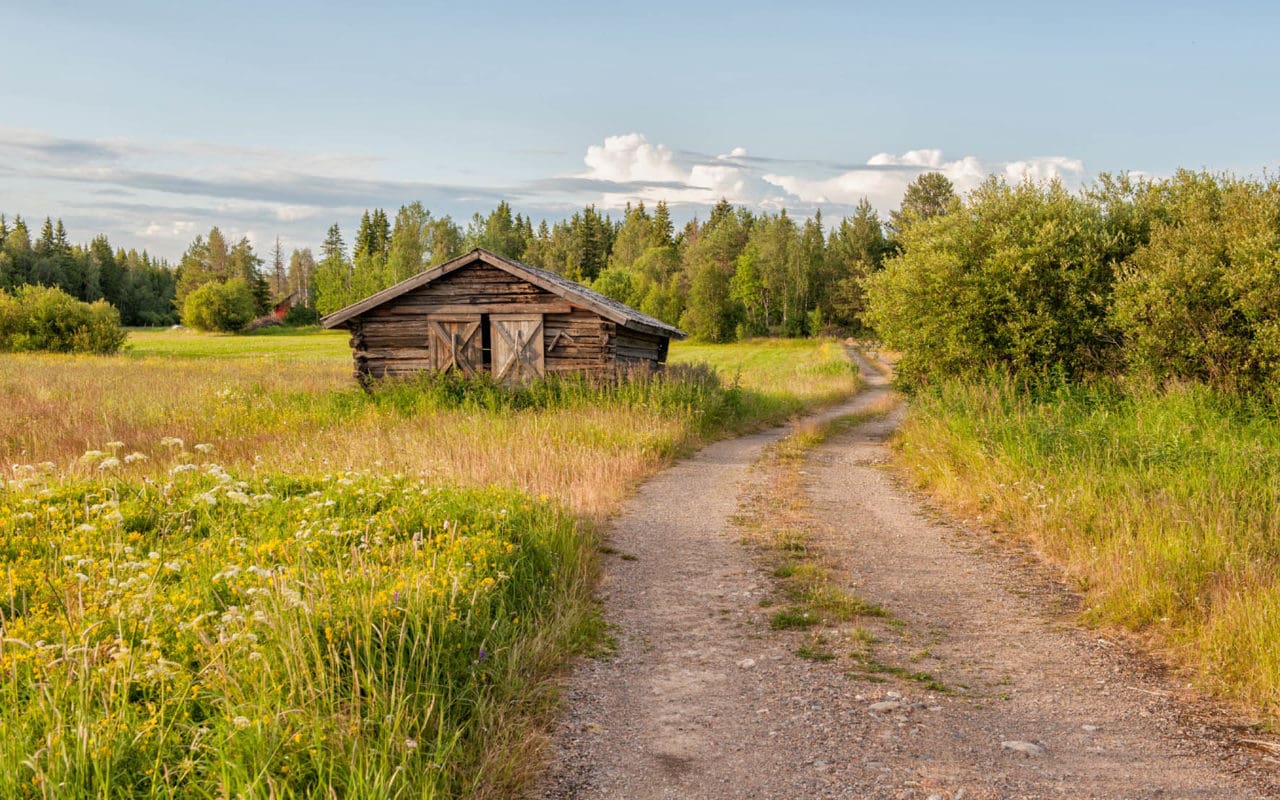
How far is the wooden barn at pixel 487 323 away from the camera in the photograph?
2070 centimetres

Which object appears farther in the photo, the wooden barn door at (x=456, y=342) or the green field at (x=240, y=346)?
the green field at (x=240, y=346)

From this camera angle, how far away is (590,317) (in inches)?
820

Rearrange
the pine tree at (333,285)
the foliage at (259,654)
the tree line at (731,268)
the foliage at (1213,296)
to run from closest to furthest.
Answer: the foliage at (259,654) → the foliage at (1213,296) → the tree line at (731,268) → the pine tree at (333,285)

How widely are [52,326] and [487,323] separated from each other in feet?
132

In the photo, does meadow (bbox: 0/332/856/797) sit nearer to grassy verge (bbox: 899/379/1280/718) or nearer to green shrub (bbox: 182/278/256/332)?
grassy verge (bbox: 899/379/1280/718)

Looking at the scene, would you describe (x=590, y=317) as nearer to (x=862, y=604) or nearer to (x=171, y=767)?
(x=862, y=604)

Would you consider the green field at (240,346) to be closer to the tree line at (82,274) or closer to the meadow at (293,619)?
the tree line at (82,274)

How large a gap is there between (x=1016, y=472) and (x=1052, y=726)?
6.40m

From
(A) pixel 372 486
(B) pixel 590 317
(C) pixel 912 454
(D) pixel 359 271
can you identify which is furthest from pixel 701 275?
(A) pixel 372 486

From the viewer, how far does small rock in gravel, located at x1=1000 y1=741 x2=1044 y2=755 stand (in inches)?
177

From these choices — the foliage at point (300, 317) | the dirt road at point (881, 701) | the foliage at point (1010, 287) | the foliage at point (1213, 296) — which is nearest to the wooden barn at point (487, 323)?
the foliage at point (1010, 287)

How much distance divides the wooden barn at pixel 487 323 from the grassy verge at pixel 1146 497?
8494 mm

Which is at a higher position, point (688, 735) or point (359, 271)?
point (359, 271)

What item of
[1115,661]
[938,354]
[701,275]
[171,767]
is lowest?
[1115,661]
